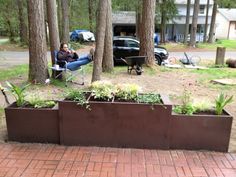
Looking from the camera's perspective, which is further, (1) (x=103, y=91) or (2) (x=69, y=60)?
(2) (x=69, y=60)

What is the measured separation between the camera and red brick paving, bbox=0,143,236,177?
3.30m

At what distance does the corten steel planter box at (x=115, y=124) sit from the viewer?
381cm

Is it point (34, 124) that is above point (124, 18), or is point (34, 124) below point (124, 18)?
below

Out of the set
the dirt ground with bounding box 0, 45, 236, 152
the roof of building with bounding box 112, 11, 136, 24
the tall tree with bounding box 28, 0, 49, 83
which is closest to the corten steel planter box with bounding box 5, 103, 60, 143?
the dirt ground with bounding box 0, 45, 236, 152

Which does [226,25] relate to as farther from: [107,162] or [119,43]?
[107,162]

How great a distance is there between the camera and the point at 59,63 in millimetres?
8281

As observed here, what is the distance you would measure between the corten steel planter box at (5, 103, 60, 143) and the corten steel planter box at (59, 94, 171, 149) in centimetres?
14

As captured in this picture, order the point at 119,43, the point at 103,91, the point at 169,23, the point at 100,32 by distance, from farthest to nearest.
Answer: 1. the point at 169,23
2. the point at 119,43
3. the point at 100,32
4. the point at 103,91

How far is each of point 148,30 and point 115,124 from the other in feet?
24.2

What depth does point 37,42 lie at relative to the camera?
712 cm

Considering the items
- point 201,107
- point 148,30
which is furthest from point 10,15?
point 201,107

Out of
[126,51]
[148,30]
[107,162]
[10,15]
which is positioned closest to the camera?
[107,162]

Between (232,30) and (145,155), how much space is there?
154 ft

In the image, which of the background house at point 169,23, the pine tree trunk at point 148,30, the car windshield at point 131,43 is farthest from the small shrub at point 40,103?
the background house at point 169,23
